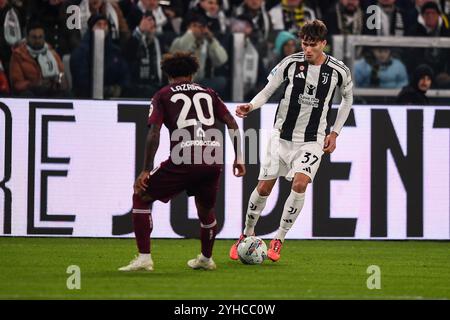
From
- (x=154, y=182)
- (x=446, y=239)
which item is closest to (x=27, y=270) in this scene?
(x=154, y=182)

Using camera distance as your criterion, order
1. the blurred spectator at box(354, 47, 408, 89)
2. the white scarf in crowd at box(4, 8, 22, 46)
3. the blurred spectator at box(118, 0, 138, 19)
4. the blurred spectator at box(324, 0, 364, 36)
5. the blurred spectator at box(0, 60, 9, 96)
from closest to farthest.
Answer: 1. the blurred spectator at box(0, 60, 9, 96)
2. the white scarf in crowd at box(4, 8, 22, 46)
3. the blurred spectator at box(354, 47, 408, 89)
4. the blurred spectator at box(118, 0, 138, 19)
5. the blurred spectator at box(324, 0, 364, 36)

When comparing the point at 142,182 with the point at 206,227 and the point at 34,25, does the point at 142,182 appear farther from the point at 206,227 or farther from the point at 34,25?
the point at 34,25

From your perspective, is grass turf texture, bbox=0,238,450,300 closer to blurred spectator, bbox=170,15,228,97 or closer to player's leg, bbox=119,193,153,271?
player's leg, bbox=119,193,153,271

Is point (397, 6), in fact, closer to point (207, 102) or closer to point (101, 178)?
point (101, 178)

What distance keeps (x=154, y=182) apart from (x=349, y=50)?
17.3 ft

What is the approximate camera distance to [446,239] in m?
14.4

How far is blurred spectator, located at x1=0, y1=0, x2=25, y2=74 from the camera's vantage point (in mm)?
14180

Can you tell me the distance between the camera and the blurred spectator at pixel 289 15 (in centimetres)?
1683

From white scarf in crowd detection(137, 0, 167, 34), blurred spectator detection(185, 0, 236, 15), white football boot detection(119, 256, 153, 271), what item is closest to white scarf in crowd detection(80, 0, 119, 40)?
white scarf in crowd detection(137, 0, 167, 34)

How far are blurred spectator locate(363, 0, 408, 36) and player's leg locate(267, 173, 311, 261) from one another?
5.35m

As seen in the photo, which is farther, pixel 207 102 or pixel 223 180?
pixel 223 180

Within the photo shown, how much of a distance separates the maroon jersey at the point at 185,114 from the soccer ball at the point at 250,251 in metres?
1.36
